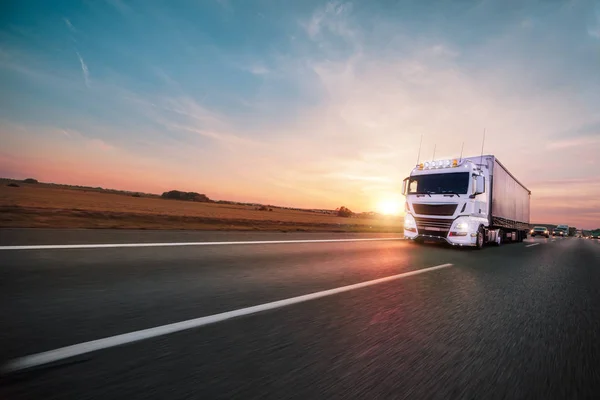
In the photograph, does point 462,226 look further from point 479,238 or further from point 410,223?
point 410,223

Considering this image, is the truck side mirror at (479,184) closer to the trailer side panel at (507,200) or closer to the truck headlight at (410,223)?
the truck headlight at (410,223)

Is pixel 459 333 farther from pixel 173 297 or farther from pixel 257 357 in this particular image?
pixel 173 297

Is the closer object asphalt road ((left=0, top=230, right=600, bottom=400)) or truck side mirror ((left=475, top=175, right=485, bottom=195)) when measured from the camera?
asphalt road ((left=0, top=230, right=600, bottom=400))

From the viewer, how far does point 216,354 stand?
1.97 m

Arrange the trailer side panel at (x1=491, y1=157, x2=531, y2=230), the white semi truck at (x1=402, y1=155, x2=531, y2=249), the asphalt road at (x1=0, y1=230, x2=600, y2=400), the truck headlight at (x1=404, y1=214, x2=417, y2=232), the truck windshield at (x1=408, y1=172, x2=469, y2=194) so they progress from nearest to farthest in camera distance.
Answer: the asphalt road at (x1=0, y1=230, x2=600, y2=400) → the white semi truck at (x1=402, y1=155, x2=531, y2=249) → the truck windshield at (x1=408, y1=172, x2=469, y2=194) → the truck headlight at (x1=404, y1=214, x2=417, y2=232) → the trailer side panel at (x1=491, y1=157, x2=531, y2=230)

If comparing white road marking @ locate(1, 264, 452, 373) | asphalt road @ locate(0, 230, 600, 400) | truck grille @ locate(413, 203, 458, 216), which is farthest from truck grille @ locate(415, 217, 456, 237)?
white road marking @ locate(1, 264, 452, 373)

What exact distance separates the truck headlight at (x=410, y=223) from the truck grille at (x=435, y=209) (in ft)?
1.31

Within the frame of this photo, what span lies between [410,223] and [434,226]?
1.09m

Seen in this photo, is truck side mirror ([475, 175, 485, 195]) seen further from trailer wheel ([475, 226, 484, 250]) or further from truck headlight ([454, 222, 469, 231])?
trailer wheel ([475, 226, 484, 250])

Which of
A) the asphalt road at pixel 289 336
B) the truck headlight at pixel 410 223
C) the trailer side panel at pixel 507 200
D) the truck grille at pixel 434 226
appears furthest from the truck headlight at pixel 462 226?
the asphalt road at pixel 289 336

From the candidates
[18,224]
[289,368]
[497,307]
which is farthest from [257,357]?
[18,224]

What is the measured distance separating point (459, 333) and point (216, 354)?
6.87 feet

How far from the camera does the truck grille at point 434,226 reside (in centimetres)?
1171

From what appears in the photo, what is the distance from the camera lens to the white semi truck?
37.9 feet
